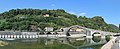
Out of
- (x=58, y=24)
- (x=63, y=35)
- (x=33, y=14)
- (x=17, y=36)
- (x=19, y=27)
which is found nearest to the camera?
(x=17, y=36)

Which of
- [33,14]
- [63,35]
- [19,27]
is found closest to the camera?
[63,35]

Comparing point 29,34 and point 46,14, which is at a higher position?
point 46,14

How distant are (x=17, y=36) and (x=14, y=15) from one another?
77.8 m

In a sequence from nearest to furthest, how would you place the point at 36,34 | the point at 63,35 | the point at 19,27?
the point at 36,34
the point at 63,35
the point at 19,27

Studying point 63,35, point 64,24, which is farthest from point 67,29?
point 64,24

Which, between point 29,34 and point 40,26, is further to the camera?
point 40,26

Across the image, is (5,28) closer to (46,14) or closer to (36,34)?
(36,34)

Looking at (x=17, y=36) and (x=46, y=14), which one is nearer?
(x=17, y=36)

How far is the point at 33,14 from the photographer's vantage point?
196 metres

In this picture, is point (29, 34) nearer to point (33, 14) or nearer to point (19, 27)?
point (19, 27)

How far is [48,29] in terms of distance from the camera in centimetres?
14675

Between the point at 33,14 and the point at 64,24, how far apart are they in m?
31.1

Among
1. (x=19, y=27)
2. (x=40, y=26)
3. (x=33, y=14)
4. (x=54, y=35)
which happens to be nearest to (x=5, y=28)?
(x=19, y=27)

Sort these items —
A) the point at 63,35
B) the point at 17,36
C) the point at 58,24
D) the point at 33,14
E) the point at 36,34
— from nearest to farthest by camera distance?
the point at 17,36, the point at 36,34, the point at 63,35, the point at 58,24, the point at 33,14
